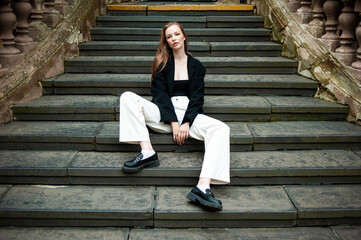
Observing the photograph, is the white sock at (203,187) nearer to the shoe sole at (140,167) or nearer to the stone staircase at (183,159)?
the stone staircase at (183,159)

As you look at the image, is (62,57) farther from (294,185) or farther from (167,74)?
(294,185)

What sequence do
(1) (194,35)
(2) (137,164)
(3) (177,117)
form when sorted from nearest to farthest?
(2) (137,164)
(3) (177,117)
(1) (194,35)

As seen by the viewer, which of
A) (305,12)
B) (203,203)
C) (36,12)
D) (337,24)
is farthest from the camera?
(305,12)

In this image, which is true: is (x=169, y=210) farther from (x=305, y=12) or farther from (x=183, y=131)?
(x=305, y=12)

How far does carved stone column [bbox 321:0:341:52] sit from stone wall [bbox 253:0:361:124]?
0.10 m

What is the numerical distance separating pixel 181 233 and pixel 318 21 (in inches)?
125

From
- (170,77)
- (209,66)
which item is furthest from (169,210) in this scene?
(209,66)

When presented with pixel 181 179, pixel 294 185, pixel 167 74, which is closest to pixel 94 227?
pixel 181 179

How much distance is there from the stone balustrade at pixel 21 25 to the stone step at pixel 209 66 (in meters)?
0.57

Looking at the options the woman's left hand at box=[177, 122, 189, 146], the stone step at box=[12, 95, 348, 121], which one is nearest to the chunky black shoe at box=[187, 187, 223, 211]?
the woman's left hand at box=[177, 122, 189, 146]

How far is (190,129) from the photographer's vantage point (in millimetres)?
2947

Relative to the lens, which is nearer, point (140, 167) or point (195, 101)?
point (140, 167)

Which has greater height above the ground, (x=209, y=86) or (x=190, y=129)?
(x=209, y=86)

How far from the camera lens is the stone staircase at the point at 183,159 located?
8.28ft
